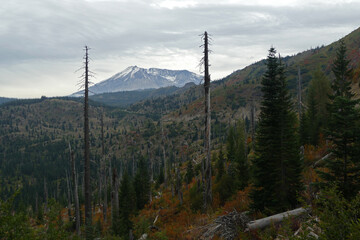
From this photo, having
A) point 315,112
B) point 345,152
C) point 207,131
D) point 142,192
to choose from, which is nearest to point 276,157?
point 345,152

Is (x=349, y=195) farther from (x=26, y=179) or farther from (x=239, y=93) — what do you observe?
(x=26, y=179)

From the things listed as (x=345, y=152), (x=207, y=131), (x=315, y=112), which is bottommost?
(x=345, y=152)

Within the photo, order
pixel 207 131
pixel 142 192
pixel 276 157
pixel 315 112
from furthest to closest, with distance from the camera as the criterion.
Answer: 1. pixel 142 192
2. pixel 315 112
3. pixel 207 131
4. pixel 276 157

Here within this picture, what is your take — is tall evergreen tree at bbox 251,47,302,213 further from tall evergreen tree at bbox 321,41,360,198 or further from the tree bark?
the tree bark

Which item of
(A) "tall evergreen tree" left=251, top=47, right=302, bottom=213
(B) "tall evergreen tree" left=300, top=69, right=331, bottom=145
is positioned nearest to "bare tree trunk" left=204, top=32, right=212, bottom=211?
(A) "tall evergreen tree" left=251, top=47, right=302, bottom=213

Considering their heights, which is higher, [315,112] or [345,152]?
[315,112]

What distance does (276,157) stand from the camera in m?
11.4

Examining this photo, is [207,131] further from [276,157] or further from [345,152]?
[345,152]

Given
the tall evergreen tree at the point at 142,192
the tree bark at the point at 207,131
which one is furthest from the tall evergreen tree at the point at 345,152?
the tall evergreen tree at the point at 142,192

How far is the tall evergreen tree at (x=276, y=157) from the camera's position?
35.9ft

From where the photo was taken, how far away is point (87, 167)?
Result: 1792 cm

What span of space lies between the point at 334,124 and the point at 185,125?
538 ft

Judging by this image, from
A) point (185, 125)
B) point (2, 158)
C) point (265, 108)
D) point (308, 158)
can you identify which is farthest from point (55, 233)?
point (2, 158)

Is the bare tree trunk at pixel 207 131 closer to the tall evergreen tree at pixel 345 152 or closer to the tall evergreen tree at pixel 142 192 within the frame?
the tall evergreen tree at pixel 345 152
